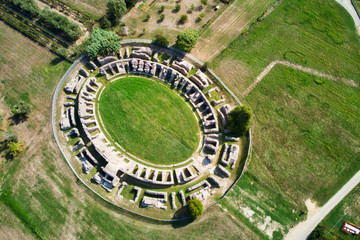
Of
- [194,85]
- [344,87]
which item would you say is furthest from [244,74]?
[344,87]

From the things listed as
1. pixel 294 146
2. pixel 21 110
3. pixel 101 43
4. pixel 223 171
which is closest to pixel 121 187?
pixel 223 171

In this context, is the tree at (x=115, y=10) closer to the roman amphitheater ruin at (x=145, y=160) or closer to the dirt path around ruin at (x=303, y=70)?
the roman amphitheater ruin at (x=145, y=160)

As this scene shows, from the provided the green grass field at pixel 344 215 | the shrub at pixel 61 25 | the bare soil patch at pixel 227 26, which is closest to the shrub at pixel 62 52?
the shrub at pixel 61 25

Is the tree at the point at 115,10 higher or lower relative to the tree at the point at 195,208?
higher

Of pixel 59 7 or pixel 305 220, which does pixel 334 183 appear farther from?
pixel 59 7

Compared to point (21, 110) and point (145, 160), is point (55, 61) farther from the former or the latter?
point (145, 160)
